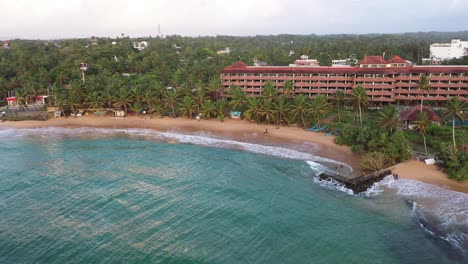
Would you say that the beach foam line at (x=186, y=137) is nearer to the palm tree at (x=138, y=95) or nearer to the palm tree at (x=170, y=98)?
the palm tree at (x=170, y=98)

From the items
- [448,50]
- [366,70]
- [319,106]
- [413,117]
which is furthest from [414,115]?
[448,50]

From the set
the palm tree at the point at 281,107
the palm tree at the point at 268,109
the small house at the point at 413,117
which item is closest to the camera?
the small house at the point at 413,117

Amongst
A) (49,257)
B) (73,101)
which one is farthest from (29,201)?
(73,101)

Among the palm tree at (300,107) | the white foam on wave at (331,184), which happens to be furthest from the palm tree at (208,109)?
the white foam on wave at (331,184)

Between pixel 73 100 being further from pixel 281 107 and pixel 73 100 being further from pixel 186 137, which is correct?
pixel 281 107

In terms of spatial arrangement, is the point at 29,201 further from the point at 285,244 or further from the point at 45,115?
the point at 45,115

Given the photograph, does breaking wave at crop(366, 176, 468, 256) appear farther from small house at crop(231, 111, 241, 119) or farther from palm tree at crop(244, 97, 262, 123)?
small house at crop(231, 111, 241, 119)
